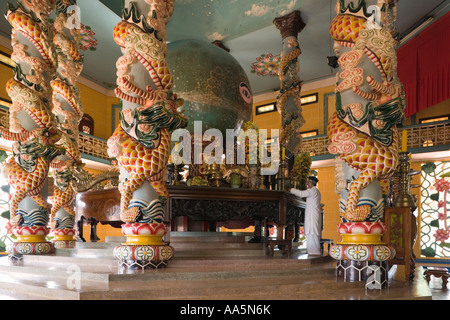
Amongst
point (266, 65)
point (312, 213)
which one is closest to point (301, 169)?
point (312, 213)

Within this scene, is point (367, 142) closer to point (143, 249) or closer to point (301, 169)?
point (143, 249)

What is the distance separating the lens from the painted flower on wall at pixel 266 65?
43.1ft

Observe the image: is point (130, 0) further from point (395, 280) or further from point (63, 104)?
point (395, 280)

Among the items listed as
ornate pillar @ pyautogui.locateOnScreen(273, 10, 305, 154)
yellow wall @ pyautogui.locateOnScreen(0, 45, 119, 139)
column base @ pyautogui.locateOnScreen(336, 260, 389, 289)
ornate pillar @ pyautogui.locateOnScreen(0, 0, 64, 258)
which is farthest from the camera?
yellow wall @ pyautogui.locateOnScreen(0, 45, 119, 139)

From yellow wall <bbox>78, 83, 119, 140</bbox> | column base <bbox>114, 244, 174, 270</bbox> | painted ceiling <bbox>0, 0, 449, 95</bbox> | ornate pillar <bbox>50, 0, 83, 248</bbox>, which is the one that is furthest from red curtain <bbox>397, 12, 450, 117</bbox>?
yellow wall <bbox>78, 83, 119, 140</bbox>

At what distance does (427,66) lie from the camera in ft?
36.3

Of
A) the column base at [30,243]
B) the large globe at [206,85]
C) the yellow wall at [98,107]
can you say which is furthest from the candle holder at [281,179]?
the yellow wall at [98,107]

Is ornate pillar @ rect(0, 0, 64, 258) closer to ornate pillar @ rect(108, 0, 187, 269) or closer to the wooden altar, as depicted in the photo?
the wooden altar

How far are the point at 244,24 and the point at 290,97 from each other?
3.18 m

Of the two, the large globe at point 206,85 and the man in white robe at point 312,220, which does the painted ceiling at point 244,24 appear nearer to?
the large globe at point 206,85

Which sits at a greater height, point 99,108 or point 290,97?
point 99,108

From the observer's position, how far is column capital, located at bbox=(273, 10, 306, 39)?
9266 millimetres

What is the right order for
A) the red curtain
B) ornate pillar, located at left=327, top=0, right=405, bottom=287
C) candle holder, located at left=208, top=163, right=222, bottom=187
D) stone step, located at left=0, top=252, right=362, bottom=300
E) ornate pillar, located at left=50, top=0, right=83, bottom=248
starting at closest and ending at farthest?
stone step, located at left=0, top=252, right=362, bottom=300, ornate pillar, located at left=327, top=0, right=405, bottom=287, candle holder, located at left=208, top=163, right=222, bottom=187, ornate pillar, located at left=50, top=0, right=83, bottom=248, the red curtain

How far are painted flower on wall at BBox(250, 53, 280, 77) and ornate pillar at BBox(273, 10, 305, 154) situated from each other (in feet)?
12.7
